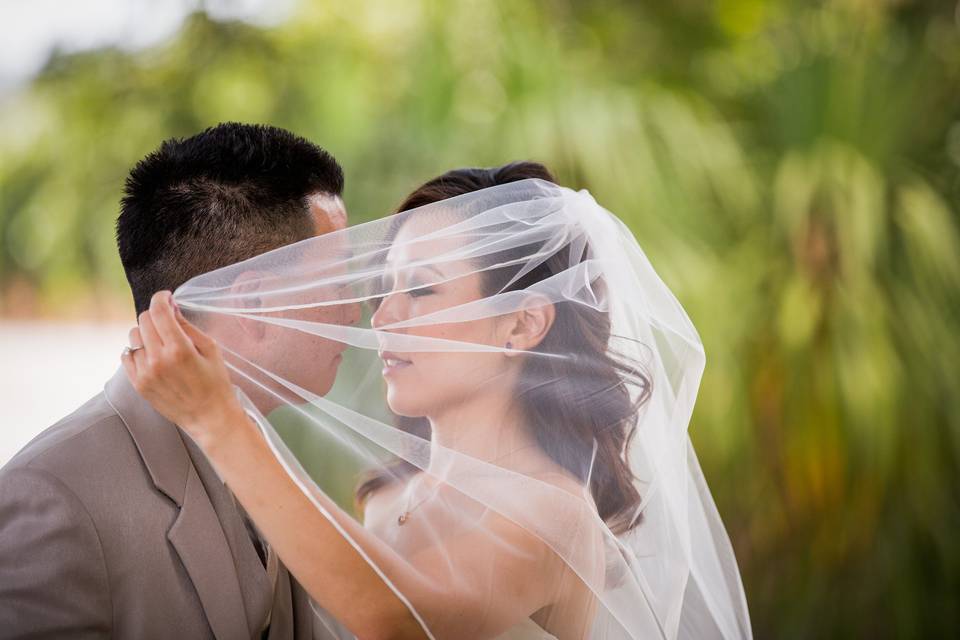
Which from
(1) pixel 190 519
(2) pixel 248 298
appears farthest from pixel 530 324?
(1) pixel 190 519

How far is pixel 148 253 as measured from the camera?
192 centimetres

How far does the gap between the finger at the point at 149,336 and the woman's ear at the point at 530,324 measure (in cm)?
78

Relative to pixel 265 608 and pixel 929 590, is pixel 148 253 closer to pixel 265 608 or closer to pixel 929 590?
pixel 265 608

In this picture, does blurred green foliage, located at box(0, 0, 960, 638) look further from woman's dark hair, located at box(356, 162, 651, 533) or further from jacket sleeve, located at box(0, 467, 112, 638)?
jacket sleeve, located at box(0, 467, 112, 638)

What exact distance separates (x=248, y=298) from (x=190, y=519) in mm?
455

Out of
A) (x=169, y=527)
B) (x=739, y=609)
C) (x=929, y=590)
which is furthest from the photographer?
(x=929, y=590)

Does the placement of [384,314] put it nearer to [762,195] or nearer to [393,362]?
[393,362]

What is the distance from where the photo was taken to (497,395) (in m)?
2.04

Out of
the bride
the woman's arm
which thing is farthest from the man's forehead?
the woman's arm

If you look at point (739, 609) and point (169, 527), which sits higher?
point (169, 527)

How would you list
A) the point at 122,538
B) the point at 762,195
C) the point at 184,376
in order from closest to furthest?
the point at 184,376, the point at 122,538, the point at 762,195

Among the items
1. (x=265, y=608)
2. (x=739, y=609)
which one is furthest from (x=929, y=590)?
(x=265, y=608)

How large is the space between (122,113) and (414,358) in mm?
3855

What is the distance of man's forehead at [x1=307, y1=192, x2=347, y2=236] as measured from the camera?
2072 millimetres
